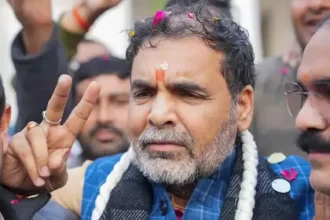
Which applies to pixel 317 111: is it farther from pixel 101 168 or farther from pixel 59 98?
pixel 101 168

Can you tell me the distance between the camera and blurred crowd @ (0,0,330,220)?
2533 mm

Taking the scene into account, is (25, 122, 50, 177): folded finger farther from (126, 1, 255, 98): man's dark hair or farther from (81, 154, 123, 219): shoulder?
(126, 1, 255, 98): man's dark hair

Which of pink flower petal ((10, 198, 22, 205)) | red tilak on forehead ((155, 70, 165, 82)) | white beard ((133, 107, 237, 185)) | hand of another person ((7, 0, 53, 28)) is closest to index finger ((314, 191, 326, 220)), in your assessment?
white beard ((133, 107, 237, 185))

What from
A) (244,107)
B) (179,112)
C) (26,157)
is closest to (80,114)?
(26,157)

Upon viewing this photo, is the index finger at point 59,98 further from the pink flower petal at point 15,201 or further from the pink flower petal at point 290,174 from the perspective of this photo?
the pink flower petal at point 290,174

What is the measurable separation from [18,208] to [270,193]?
0.89m

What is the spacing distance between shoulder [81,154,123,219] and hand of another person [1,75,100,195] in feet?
0.82

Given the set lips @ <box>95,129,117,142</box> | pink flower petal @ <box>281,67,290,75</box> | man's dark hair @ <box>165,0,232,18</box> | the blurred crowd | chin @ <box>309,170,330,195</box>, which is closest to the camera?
chin @ <box>309,170,330,195</box>

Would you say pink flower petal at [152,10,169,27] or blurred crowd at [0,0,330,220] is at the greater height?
pink flower petal at [152,10,169,27]

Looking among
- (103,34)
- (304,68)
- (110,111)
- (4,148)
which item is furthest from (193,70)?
(103,34)

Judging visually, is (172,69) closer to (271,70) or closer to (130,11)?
(271,70)

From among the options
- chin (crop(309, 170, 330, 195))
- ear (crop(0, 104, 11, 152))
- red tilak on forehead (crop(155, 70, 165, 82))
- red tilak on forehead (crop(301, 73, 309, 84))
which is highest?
red tilak on forehead (crop(301, 73, 309, 84))

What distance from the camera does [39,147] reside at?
98.7 inches

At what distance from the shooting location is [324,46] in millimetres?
2484
